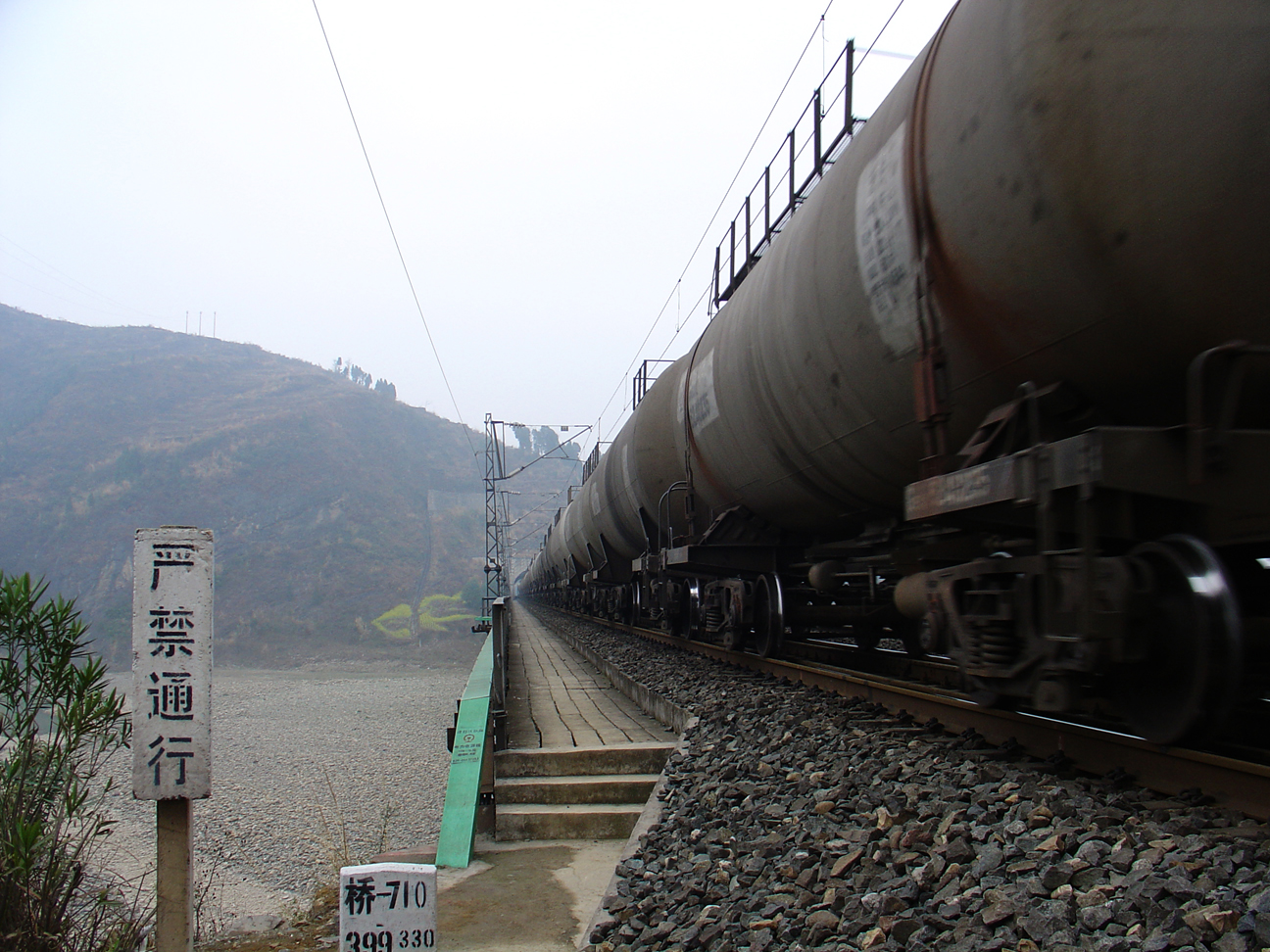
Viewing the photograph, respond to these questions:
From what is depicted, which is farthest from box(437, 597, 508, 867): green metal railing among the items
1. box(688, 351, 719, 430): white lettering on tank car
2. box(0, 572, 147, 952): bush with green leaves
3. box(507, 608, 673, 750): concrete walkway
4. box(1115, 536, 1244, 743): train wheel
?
box(688, 351, 719, 430): white lettering on tank car

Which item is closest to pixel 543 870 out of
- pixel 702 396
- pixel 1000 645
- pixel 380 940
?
pixel 380 940

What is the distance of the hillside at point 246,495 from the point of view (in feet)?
217

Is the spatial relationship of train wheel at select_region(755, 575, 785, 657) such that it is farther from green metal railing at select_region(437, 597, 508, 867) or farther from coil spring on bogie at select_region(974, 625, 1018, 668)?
coil spring on bogie at select_region(974, 625, 1018, 668)

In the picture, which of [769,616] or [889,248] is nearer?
[889,248]

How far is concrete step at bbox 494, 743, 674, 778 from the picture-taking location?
4426 millimetres

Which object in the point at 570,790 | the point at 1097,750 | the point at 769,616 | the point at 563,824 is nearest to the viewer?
the point at 1097,750

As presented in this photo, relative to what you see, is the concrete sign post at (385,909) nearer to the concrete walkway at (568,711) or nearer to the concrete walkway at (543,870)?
the concrete walkway at (543,870)

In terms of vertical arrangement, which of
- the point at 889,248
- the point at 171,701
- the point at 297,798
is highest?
the point at 889,248

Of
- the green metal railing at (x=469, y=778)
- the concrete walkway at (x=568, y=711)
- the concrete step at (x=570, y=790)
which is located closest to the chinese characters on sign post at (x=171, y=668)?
the green metal railing at (x=469, y=778)

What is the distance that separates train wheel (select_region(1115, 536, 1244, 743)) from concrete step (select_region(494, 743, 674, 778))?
260 centimetres

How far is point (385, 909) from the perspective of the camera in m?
2.11

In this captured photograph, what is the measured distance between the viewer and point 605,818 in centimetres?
404

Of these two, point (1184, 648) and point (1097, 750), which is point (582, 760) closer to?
point (1097, 750)

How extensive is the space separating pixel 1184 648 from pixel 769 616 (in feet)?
14.7
